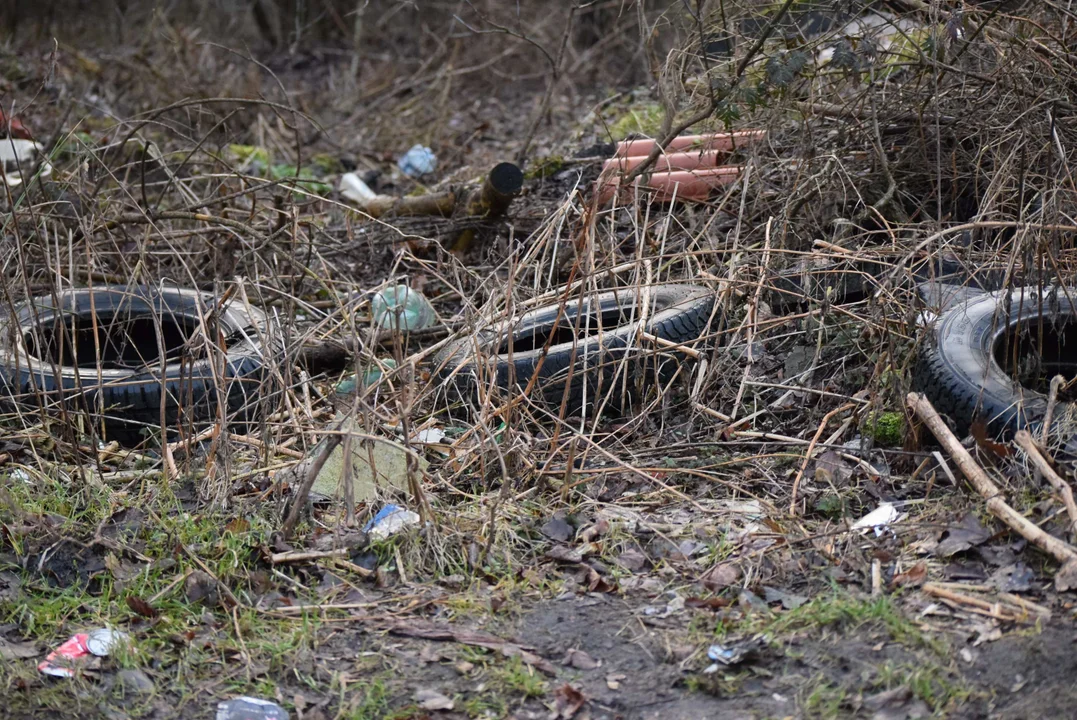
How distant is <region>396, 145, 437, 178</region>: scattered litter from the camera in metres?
7.88

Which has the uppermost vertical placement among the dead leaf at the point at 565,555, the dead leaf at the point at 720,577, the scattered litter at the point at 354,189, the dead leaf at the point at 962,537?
the dead leaf at the point at 962,537

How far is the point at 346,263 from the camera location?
593 centimetres

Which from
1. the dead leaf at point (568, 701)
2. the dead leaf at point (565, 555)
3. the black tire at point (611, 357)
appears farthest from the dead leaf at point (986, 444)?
the dead leaf at point (568, 701)

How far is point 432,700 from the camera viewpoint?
104 inches

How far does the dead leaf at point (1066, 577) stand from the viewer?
2727mm

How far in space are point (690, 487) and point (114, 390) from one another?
7.76ft

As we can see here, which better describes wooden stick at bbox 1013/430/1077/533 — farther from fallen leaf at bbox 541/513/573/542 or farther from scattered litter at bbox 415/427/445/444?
scattered litter at bbox 415/427/445/444

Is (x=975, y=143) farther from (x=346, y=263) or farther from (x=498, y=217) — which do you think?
(x=346, y=263)

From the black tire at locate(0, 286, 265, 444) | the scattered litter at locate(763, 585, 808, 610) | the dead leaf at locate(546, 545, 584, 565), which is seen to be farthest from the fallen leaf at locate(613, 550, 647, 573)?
the black tire at locate(0, 286, 265, 444)

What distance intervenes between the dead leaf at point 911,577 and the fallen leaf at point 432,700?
1.26m

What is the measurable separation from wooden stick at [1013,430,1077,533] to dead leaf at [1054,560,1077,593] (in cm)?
12

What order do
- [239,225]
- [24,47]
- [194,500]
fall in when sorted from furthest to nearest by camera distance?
1. [24,47]
2. [239,225]
3. [194,500]

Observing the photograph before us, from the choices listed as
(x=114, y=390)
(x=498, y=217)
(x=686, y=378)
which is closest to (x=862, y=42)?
(x=686, y=378)

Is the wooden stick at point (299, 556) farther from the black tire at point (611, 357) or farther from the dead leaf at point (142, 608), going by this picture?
the black tire at point (611, 357)
